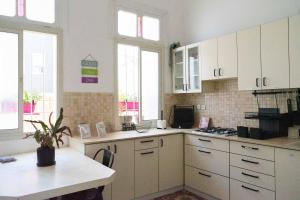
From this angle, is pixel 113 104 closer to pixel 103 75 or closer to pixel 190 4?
pixel 103 75

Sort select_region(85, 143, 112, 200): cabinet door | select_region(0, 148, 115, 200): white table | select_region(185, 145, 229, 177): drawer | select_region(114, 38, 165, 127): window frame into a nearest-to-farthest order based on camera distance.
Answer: select_region(0, 148, 115, 200): white table → select_region(85, 143, 112, 200): cabinet door → select_region(185, 145, 229, 177): drawer → select_region(114, 38, 165, 127): window frame

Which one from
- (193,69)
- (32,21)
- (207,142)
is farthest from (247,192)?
(32,21)

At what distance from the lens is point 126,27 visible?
3.90 meters

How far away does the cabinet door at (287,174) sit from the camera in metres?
2.38

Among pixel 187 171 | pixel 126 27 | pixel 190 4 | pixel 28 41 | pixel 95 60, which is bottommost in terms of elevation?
pixel 187 171

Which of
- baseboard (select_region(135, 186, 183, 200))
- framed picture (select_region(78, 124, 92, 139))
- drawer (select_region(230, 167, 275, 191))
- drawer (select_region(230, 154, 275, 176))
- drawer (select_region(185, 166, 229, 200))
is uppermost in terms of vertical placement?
framed picture (select_region(78, 124, 92, 139))

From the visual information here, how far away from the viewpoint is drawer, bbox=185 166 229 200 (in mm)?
3076

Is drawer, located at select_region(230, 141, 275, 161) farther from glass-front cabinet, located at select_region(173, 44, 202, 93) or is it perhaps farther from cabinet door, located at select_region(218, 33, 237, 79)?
glass-front cabinet, located at select_region(173, 44, 202, 93)

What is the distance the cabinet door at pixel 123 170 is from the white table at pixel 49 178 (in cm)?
64

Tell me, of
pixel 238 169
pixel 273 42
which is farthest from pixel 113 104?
pixel 273 42

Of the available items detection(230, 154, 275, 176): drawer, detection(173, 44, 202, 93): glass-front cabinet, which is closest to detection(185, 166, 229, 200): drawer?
detection(230, 154, 275, 176): drawer

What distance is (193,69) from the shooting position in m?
3.94

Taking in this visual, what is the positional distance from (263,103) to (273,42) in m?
0.87

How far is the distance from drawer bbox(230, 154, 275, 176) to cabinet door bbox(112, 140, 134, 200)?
1294 mm
